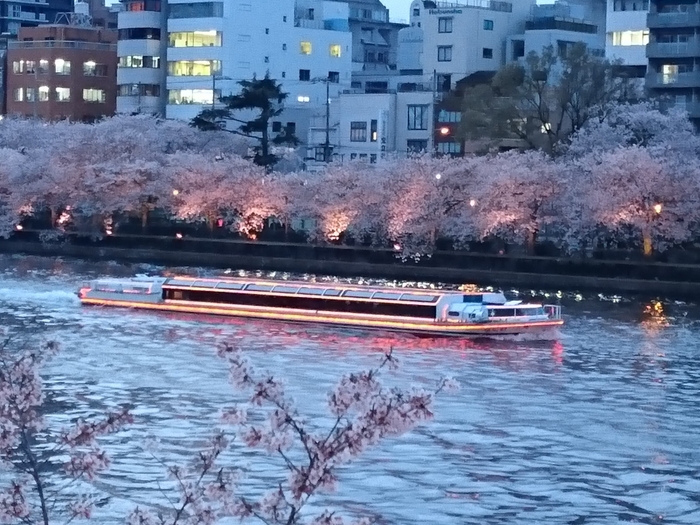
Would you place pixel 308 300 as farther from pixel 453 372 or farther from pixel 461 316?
pixel 453 372

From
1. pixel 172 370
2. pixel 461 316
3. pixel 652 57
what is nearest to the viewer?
pixel 172 370

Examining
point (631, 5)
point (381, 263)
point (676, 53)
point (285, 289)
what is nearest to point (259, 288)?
point (285, 289)

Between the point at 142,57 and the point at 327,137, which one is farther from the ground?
the point at 142,57

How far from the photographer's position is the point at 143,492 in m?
14.8

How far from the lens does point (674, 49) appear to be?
4728cm

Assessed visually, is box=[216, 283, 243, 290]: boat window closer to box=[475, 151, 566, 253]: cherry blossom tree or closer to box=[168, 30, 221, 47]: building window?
box=[475, 151, 566, 253]: cherry blossom tree

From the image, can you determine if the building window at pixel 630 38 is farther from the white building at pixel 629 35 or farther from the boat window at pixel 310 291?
the boat window at pixel 310 291

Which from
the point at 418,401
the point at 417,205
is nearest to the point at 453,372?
the point at 418,401

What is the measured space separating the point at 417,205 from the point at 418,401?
35.6 m

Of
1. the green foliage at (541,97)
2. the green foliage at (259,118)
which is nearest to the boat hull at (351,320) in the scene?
the green foliage at (541,97)

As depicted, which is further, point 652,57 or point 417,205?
point 652,57

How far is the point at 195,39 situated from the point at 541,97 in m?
19.5

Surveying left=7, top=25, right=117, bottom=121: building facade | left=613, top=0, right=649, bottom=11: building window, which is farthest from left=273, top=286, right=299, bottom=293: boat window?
left=7, top=25, right=117, bottom=121: building facade

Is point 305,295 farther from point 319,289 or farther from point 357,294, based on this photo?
point 357,294
